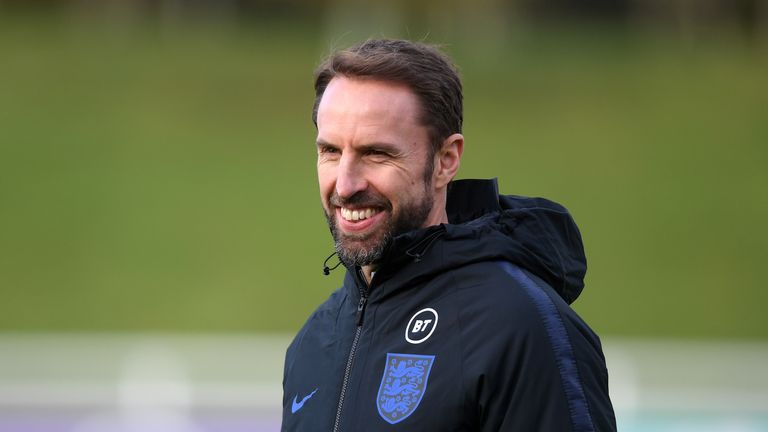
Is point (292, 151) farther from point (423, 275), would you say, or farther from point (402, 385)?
point (402, 385)

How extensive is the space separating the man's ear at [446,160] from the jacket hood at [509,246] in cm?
9

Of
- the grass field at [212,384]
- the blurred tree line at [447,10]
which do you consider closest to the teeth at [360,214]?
the grass field at [212,384]

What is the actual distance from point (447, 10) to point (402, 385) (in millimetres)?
18406

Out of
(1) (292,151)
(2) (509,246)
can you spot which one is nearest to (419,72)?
(2) (509,246)

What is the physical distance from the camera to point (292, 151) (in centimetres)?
1628

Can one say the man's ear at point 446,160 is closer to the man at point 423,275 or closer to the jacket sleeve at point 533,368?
the man at point 423,275

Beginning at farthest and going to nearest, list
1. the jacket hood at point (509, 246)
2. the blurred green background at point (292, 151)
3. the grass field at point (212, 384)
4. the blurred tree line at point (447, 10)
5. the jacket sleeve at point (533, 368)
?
the blurred tree line at point (447, 10)
the blurred green background at point (292, 151)
the grass field at point (212, 384)
the jacket hood at point (509, 246)
the jacket sleeve at point (533, 368)

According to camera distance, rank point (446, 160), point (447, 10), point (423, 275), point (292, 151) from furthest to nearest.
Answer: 1. point (447, 10)
2. point (292, 151)
3. point (446, 160)
4. point (423, 275)

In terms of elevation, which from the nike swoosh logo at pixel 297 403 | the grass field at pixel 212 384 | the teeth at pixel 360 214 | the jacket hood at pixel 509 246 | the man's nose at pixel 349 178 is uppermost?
the man's nose at pixel 349 178

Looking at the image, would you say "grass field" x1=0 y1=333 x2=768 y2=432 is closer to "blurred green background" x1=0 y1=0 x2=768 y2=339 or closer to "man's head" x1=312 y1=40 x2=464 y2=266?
"blurred green background" x1=0 y1=0 x2=768 y2=339

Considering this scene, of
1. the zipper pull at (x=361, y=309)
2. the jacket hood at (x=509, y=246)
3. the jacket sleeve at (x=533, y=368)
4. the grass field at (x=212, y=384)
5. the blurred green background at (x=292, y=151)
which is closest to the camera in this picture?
the jacket sleeve at (x=533, y=368)

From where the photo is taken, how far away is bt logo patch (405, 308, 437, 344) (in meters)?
2.03

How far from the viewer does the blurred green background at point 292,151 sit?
12.9 meters

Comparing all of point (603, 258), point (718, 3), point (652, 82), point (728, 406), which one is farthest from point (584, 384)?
point (718, 3)
